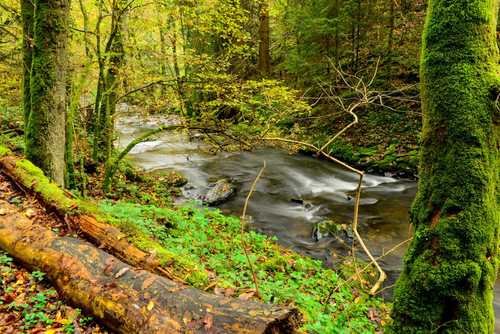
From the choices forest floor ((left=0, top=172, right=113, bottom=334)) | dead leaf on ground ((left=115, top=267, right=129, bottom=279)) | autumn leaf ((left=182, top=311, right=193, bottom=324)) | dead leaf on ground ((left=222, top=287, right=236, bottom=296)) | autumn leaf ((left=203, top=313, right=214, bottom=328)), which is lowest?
dead leaf on ground ((left=222, top=287, right=236, bottom=296))

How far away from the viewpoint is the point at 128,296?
2.51m

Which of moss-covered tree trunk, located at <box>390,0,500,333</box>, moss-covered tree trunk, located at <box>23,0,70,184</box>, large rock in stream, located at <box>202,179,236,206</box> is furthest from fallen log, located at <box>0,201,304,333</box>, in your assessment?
large rock in stream, located at <box>202,179,236,206</box>

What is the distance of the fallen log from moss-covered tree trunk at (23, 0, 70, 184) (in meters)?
1.93

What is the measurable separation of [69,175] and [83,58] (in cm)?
418

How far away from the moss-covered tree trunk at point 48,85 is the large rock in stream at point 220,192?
5216 mm

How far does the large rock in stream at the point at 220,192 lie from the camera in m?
9.58

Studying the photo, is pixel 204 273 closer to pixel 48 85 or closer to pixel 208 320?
pixel 208 320

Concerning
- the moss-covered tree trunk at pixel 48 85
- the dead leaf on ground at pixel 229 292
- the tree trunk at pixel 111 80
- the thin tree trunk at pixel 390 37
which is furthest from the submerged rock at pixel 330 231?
the thin tree trunk at pixel 390 37

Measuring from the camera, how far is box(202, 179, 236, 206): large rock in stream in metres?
9.58

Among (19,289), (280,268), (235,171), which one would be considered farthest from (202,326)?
(235,171)

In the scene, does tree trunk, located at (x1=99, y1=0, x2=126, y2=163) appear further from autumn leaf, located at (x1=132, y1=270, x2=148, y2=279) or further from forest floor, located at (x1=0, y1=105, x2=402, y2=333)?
autumn leaf, located at (x1=132, y1=270, x2=148, y2=279)

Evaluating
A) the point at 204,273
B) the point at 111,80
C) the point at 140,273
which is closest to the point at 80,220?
the point at 140,273

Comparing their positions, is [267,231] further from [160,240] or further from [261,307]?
[261,307]

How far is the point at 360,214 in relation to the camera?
9.00m
